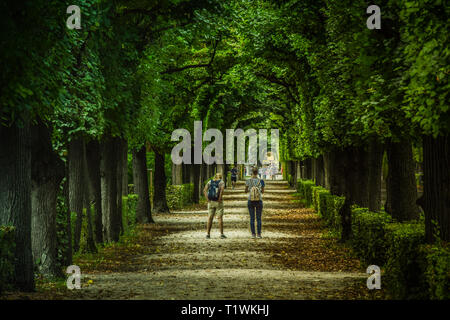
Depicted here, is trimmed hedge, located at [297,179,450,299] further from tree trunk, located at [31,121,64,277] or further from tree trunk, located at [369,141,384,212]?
tree trunk, located at [31,121,64,277]

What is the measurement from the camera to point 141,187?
95.9ft

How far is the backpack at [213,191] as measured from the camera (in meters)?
21.8

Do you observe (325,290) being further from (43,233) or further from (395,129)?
(43,233)

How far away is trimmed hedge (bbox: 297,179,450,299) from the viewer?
8.52m

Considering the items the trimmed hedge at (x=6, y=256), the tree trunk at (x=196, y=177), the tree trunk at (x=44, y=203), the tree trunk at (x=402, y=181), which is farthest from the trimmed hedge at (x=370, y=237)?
the tree trunk at (x=196, y=177)

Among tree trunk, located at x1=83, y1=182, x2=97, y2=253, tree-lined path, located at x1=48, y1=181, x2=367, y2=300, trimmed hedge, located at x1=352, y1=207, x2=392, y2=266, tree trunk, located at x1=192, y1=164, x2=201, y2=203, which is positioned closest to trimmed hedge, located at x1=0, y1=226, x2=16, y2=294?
tree-lined path, located at x1=48, y1=181, x2=367, y2=300

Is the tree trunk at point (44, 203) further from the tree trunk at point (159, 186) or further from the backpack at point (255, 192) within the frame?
the tree trunk at point (159, 186)

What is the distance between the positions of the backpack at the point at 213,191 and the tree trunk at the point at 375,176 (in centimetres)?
539

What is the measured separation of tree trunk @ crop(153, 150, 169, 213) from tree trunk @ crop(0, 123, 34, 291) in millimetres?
21536

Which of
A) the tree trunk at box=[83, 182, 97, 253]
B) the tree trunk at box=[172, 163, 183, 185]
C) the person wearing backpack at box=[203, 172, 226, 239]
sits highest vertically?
the tree trunk at box=[172, 163, 183, 185]

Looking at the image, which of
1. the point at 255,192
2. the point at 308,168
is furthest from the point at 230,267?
the point at 308,168
